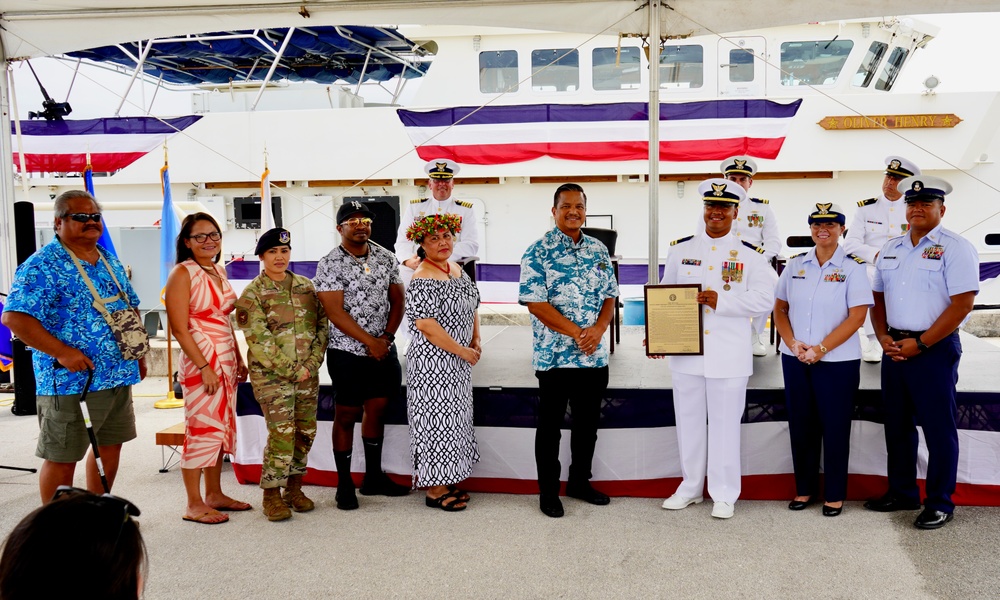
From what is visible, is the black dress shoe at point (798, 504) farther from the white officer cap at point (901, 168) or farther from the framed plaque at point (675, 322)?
the white officer cap at point (901, 168)

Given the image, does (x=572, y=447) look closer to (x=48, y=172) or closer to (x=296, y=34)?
(x=296, y=34)

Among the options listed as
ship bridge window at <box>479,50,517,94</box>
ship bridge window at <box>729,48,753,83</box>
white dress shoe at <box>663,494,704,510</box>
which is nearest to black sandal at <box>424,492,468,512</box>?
white dress shoe at <box>663,494,704,510</box>

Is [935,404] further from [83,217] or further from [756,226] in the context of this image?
[83,217]

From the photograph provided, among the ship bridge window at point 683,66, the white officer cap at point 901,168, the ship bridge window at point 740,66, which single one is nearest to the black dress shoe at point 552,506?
the white officer cap at point 901,168

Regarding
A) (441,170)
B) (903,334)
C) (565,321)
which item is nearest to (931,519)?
(903,334)

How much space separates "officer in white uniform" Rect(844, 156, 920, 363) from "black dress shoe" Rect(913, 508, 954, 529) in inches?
61.5

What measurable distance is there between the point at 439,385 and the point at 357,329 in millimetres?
518

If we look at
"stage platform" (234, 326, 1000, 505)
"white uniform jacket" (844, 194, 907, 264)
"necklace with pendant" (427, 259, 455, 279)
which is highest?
"white uniform jacket" (844, 194, 907, 264)

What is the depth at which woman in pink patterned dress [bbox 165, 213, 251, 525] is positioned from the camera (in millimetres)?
3844

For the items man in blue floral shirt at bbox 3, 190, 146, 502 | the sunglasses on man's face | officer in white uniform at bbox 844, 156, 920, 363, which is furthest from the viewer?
officer in white uniform at bbox 844, 156, 920, 363

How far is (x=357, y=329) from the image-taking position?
4.12m

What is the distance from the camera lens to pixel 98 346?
365cm

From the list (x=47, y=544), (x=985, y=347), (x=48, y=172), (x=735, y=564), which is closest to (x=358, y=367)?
(x=735, y=564)

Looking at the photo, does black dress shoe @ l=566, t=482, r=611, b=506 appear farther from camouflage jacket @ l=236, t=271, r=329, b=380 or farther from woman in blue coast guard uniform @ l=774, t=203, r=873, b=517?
camouflage jacket @ l=236, t=271, r=329, b=380
